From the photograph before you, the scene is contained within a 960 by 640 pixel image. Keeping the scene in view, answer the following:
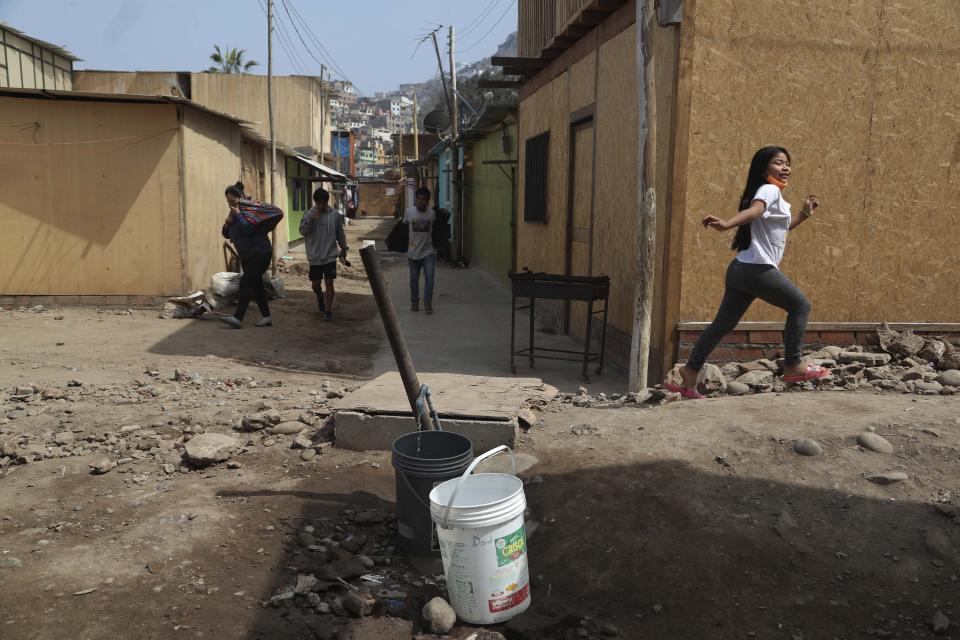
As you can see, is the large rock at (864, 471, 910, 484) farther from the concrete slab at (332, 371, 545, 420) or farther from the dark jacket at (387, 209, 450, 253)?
the dark jacket at (387, 209, 450, 253)

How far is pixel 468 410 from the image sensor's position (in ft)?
16.6

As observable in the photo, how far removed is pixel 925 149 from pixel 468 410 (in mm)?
4505

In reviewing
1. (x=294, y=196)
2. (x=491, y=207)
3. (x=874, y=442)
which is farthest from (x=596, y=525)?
(x=294, y=196)

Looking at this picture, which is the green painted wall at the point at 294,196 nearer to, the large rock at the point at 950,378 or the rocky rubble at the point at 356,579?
the large rock at the point at 950,378

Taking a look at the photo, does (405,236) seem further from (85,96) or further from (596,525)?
(596,525)

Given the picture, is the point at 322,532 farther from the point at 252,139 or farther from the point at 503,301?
the point at 252,139

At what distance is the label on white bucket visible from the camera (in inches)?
122

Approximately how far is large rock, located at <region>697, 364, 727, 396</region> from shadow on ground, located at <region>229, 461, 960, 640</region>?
6.47 feet

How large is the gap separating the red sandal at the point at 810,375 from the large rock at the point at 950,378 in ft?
2.51

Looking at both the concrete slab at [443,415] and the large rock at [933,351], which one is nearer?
the concrete slab at [443,415]

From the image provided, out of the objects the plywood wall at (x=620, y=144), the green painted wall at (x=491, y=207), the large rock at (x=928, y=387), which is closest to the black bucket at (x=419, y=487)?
the plywood wall at (x=620, y=144)

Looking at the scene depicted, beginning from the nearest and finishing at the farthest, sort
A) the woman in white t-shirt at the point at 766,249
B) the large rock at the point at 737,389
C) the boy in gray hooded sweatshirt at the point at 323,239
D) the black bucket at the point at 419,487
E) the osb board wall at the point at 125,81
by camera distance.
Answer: the black bucket at the point at 419,487, the woman in white t-shirt at the point at 766,249, the large rock at the point at 737,389, the boy in gray hooded sweatshirt at the point at 323,239, the osb board wall at the point at 125,81

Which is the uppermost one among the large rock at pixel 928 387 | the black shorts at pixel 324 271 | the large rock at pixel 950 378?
the black shorts at pixel 324 271

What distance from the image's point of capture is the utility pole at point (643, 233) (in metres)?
5.77
